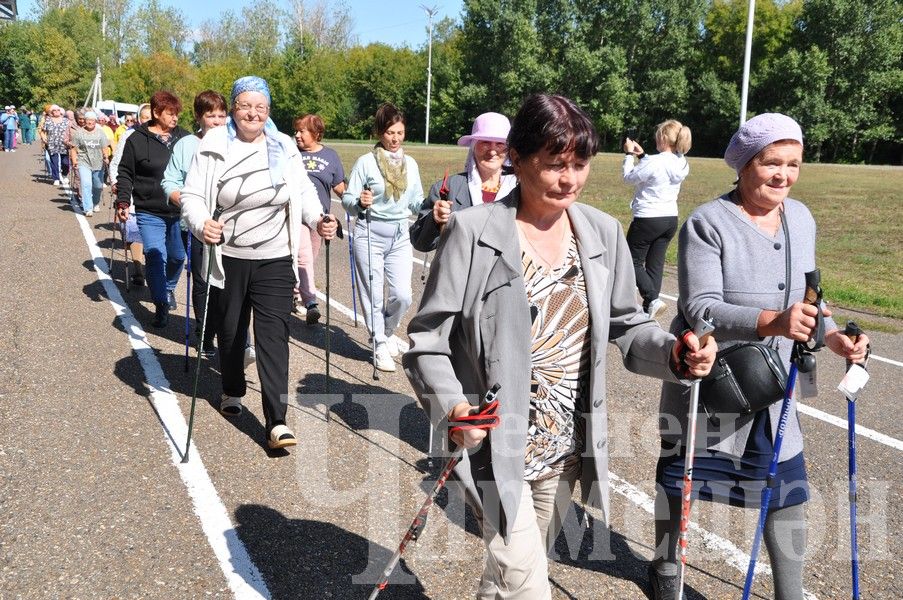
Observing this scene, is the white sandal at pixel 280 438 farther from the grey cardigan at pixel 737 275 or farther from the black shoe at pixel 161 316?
the black shoe at pixel 161 316

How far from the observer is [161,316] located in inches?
313

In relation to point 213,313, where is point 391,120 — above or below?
above

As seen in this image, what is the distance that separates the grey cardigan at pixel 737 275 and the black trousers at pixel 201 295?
3.16 metres

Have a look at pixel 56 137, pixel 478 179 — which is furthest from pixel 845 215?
pixel 56 137

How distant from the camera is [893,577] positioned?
3.77 meters

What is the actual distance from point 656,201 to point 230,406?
494 centimetres

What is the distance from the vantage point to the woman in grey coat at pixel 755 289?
3148 millimetres

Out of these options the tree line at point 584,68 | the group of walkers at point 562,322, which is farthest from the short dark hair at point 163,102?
the tree line at point 584,68

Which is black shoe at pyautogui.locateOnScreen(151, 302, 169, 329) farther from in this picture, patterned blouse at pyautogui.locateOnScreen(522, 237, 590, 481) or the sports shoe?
patterned blouse at pyautogui.locateOnScreen(522, 237, 590, 481)

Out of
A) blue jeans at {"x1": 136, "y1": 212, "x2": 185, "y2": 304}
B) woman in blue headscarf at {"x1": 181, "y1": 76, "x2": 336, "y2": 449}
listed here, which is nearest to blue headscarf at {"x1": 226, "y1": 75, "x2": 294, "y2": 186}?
woman in blue headscarf at {"x1": 181, "y1": 76, "x2": 336, "y2": 449}

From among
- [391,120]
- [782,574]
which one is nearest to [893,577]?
[782,574]

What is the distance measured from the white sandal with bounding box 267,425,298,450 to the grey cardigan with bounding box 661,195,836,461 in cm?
259

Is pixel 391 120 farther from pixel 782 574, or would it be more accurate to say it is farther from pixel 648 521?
pixel 782 574

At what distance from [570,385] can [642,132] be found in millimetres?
69487
